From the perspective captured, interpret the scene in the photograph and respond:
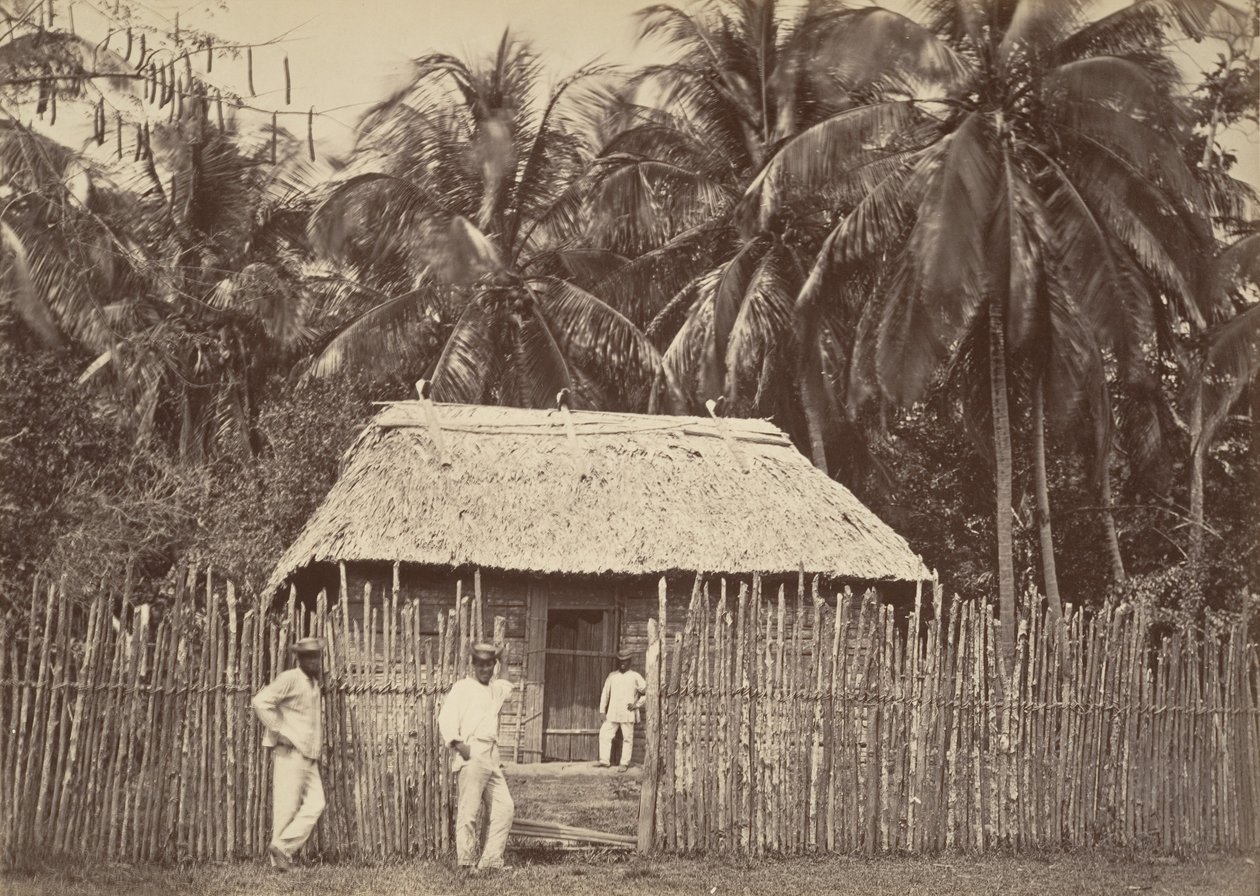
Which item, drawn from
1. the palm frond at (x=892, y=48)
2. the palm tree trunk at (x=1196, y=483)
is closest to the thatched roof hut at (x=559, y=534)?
the palm tree trunk at (x=1196, y=483)

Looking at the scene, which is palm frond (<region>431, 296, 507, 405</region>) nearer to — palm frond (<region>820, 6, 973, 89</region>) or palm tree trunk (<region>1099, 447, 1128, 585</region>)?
palm frond (<region>820, 6, 973, 89</region>)

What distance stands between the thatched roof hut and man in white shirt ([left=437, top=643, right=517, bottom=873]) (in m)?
5.61

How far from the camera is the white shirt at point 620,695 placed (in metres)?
14.0

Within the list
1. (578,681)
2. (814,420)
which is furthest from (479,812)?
(814,420)

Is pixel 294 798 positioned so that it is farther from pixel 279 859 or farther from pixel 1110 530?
pixel 1110 530

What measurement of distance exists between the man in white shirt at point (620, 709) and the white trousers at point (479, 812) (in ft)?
19.4

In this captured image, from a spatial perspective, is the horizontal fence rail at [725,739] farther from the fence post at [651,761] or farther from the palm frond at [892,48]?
the palm frond at [892,48]

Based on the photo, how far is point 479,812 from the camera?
8.11 meters

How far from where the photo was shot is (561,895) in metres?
7.38

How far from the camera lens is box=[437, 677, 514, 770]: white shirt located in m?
8.05

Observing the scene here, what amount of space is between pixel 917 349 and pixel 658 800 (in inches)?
301

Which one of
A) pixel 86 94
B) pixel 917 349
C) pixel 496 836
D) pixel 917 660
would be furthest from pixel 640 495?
pixel 86 94

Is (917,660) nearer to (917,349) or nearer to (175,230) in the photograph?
(917,349)

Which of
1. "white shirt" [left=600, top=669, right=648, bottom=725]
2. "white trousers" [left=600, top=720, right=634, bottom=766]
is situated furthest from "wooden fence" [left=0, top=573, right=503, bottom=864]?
"white trousers" [left=600, top=720, right=634, bottom=766]
